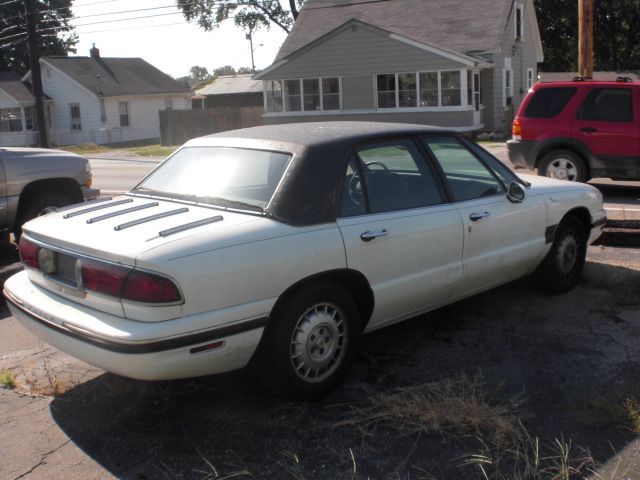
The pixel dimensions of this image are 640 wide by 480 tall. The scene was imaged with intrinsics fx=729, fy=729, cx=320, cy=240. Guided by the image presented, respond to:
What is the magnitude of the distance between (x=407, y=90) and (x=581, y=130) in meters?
18.5

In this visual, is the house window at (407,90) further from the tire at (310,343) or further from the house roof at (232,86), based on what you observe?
the tire at (310,343)

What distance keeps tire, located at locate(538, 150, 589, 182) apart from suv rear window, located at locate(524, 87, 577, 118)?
665mm

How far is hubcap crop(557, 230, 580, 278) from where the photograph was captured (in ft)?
19.9

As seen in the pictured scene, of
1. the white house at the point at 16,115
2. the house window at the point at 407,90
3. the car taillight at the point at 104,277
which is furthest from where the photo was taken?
the white house at the point at 16,115

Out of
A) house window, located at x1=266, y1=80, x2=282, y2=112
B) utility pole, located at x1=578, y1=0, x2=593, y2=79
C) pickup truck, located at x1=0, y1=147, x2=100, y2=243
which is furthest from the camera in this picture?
house window, located at x1=266, y1=80, x2=282, y2=112

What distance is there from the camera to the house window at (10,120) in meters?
40.8

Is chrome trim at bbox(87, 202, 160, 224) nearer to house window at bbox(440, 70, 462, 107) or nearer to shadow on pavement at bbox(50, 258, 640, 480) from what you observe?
shadow on pavement at bbox(50, 258, 640, 480)

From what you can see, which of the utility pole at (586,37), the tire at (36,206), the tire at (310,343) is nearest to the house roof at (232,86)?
the utility pole at (586,37)

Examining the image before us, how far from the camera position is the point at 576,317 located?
5625mm

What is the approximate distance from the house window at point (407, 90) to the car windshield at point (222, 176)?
25172 mm

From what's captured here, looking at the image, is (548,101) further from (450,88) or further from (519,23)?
(519,23)

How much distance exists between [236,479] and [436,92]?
2689cm

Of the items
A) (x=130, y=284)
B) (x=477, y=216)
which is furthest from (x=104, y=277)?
(x=477, y=216)

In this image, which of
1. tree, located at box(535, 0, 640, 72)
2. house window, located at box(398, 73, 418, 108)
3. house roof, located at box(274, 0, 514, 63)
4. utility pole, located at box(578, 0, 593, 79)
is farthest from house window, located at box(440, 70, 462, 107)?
tree, located at box(535, 0, 640, 72)
